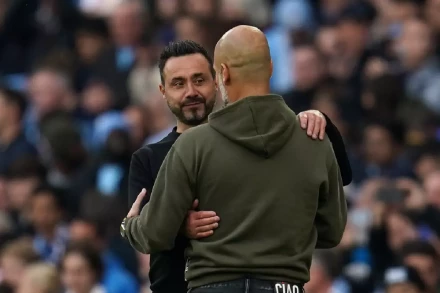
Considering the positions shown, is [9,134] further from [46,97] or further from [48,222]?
[48,222]

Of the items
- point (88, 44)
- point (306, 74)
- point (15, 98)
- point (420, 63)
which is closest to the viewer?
point (420, 63)

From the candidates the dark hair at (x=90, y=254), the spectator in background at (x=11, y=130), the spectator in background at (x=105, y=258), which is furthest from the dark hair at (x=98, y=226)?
the spectator in background at (x=11, y=130)

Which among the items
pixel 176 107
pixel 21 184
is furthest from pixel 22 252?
pixel 176 107

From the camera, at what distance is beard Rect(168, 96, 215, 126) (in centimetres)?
540

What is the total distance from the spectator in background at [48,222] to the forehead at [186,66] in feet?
15.2

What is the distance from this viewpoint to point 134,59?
12.3 meters

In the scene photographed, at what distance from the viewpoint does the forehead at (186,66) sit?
5418 mm

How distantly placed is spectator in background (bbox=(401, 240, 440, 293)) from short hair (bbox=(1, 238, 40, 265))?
269cm

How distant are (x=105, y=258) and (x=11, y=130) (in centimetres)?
258

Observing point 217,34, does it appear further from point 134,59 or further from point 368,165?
point 368,165

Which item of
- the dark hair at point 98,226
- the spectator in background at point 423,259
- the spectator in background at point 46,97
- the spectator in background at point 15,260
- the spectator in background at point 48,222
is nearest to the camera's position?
the spectator in background at point 423,259

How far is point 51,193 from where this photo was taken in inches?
404

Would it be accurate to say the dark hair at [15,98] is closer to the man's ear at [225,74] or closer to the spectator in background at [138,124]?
the spectator in background at [138,124]

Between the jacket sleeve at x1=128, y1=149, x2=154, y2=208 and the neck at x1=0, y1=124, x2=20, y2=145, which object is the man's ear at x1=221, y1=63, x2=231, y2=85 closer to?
the jacket sleeve at x1=128, y1=149, x2=154, y2=208
